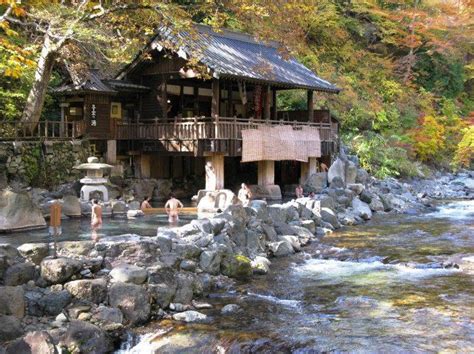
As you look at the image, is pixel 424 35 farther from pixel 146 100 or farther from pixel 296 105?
pixel 146 100

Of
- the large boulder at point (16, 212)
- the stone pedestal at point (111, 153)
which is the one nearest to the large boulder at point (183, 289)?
the large boulder at point (16, 212)

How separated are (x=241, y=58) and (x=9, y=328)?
19348 millimetres

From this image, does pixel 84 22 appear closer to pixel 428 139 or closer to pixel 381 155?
pixel 381 155

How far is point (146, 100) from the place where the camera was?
1059 inches

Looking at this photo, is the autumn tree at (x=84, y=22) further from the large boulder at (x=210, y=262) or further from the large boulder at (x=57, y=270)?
the large boulder at (x=57, y=270)

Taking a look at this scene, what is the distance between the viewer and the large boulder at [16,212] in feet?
Result: 51.1

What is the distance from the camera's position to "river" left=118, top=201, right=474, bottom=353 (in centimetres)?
1015

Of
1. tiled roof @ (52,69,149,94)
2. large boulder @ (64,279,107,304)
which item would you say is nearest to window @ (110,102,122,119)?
tiled roof @ (52,69,149,94)

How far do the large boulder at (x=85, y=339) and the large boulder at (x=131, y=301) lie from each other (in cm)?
94

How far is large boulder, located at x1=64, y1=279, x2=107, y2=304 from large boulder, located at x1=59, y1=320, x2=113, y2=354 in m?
1.04

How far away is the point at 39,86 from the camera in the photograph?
72.0ft

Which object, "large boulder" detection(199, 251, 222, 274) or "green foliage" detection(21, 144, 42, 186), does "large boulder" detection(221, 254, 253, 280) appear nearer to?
"large boulder" detection(199, 251, 222, 274)

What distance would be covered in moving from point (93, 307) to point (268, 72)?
17.4 m

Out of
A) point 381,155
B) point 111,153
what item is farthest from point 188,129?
point 381,155
